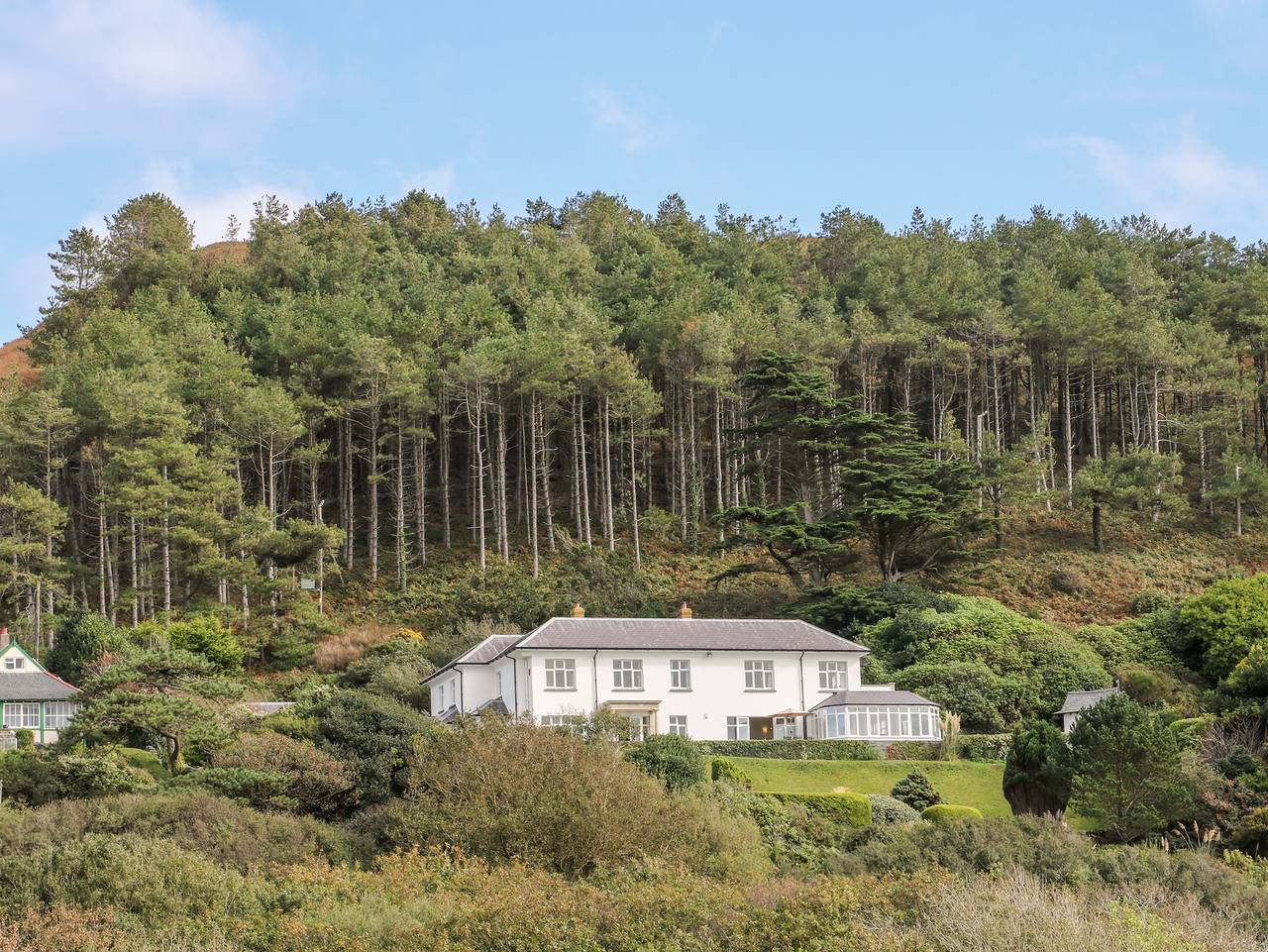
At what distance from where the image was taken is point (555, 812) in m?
32.5

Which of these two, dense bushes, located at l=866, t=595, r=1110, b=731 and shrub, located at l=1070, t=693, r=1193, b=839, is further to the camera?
dense bushes, located at l=866, t=595, r=1110, b=731

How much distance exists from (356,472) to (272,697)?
23.4 meters

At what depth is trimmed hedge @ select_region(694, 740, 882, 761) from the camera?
151ft

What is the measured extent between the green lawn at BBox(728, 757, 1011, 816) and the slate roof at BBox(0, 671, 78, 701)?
22.5 meters

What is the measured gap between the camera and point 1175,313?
84.3 m

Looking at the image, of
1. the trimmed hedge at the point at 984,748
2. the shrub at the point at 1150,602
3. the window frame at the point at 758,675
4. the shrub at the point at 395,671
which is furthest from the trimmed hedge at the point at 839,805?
the shrub at the point at 1150,602

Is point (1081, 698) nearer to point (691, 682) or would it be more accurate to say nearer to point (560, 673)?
point (691, 682)

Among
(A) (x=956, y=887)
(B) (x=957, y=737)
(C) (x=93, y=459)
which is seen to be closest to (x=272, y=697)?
(C) (x=93, y=459)

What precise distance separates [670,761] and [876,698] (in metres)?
11.8

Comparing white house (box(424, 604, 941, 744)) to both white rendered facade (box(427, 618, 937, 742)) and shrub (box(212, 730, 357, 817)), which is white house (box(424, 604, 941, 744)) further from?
shrub (box(212, 730, 357, 817))

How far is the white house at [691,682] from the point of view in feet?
159

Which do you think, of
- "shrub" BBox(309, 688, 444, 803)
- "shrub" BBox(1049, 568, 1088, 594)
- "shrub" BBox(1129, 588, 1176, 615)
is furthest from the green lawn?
"shrub" BBox(1049, 568, 1088, 594)

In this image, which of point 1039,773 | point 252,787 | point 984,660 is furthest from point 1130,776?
point 252,787

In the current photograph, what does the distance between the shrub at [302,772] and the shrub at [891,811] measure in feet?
44.1
